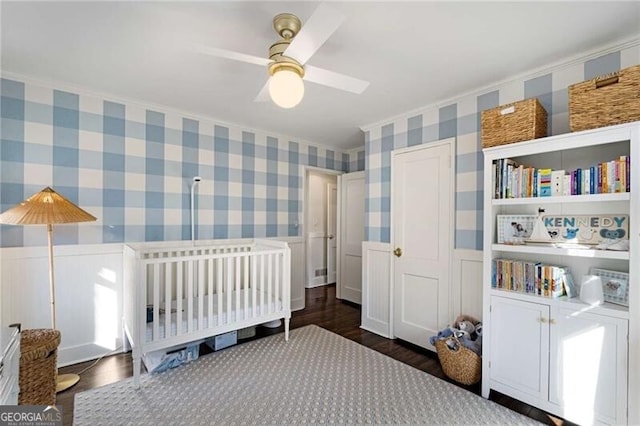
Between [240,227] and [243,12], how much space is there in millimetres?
2358

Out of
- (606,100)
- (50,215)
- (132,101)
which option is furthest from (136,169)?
(606,100)

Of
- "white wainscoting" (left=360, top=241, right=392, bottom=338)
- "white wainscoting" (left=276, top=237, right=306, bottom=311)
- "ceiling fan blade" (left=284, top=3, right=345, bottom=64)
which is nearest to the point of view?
"ceiling fan blade" (left=284, top=3, right=345, bottom=64)

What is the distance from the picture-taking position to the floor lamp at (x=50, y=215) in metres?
1.96

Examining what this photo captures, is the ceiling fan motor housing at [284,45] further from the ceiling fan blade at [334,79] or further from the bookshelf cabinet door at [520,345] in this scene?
the bookshelf cabinet door at [520,345]

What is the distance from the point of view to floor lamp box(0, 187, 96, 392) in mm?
1963

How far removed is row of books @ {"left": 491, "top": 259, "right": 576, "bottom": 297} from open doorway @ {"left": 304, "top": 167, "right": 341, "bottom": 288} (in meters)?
3.47

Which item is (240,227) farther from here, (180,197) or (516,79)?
(516,79)

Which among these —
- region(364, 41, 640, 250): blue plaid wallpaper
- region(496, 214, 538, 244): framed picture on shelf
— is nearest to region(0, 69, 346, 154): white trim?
region(364, 41, 640, 250): blue plaid wallpaper

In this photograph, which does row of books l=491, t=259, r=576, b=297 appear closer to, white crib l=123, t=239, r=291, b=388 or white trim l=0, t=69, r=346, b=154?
white crib l=123, t=239, r=291, b=388

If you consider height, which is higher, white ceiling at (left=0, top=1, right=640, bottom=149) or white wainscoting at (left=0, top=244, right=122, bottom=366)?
white ceiling at (left=0, top=1, right=640, bottom=149)

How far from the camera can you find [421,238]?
2.85 metres

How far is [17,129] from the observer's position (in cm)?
227

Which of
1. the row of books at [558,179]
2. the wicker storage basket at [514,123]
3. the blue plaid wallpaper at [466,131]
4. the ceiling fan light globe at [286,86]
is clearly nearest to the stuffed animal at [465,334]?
the blue plaid wallpaper at [466,131]

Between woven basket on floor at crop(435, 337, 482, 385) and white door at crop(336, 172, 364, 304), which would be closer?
woven basket on floor at crop(435, 337, 482, 385)
